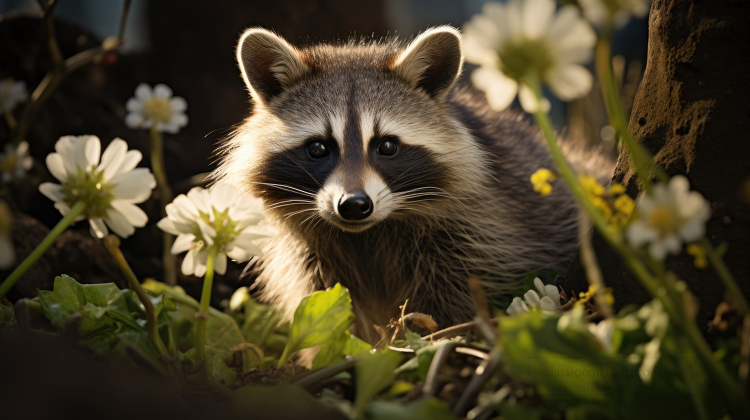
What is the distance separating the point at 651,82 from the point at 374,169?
4.21 ft

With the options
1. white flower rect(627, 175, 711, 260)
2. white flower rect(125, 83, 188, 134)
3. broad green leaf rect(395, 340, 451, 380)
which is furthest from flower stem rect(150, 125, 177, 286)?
white flower rect(627, 175, 711, 260)

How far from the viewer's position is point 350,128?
9.36 feet

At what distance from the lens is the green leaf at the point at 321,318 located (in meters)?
1.81

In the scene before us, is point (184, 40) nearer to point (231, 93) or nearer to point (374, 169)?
point (231, 93)

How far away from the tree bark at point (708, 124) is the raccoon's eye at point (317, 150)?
1534 mm

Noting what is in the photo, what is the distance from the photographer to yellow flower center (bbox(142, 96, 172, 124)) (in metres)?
3.29

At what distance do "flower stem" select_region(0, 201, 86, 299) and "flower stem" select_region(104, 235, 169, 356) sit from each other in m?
0.10

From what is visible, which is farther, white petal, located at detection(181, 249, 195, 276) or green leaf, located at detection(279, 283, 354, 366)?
green leaf, located at detection(279, 283, 354, 366)

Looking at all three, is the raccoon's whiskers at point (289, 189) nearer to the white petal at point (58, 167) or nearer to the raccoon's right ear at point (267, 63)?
the raccoon's right ear at point (267, 63)

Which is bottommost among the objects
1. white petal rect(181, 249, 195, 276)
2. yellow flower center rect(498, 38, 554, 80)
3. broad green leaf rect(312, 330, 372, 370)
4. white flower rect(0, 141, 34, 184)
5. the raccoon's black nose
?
broad green leaf rect(312, 330, 372, 370)

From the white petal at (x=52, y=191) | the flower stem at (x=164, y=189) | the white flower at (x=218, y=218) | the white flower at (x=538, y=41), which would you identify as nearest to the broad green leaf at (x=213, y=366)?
the white flower at (x=218, y=218)

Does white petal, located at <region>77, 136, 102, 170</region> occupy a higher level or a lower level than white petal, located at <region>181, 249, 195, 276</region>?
higher

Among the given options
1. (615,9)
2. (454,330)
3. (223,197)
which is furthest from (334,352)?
(615,9)

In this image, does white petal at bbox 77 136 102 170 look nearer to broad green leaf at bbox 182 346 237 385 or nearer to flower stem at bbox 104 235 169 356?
flower stem at bbox 104 235 169 356
